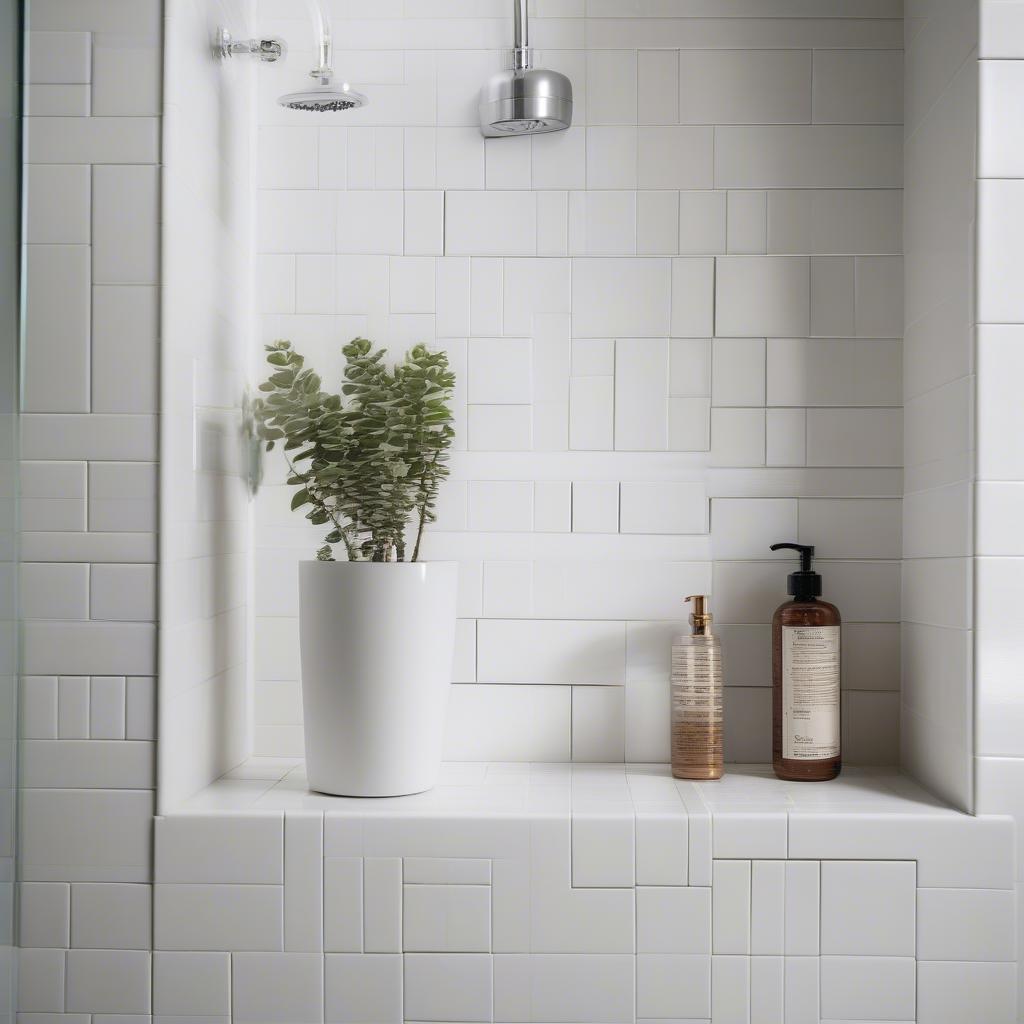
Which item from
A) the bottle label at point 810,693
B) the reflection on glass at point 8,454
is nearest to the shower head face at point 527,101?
the reflection on glass at point 8,454

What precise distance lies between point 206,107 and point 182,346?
0.28 meters

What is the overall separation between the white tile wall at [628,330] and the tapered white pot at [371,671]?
19cm

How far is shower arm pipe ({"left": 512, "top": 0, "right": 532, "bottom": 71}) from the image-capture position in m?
1.25

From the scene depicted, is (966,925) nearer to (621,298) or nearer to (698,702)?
(698,702)

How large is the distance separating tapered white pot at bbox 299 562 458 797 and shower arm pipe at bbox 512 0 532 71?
0.62m

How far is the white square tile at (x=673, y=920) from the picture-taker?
40.8 inches

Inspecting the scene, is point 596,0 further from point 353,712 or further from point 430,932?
point 430,932

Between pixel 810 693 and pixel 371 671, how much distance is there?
1.61ft

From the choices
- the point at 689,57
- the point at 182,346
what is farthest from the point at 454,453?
the point at 689,57

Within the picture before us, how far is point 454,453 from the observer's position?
4.26ft

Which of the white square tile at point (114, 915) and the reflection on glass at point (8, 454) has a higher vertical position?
the reflection on glass at point (8, 454)

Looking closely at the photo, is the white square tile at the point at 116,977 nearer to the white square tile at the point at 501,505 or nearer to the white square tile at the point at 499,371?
the white square tile at the point at 501,505

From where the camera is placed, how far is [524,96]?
124 centimetres

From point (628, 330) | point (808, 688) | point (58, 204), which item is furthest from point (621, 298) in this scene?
point (58, 204)
